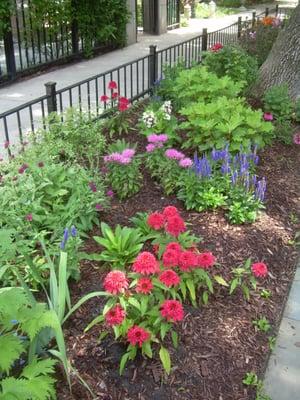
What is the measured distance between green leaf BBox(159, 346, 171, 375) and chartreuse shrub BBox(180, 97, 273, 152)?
239 centimetres

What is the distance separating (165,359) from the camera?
8.75 feet

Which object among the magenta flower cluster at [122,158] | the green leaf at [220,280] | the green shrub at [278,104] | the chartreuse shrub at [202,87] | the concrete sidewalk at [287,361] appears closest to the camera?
the concrete sidewalk at [287,361]

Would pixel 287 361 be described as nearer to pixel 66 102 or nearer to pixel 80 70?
pixel 66 102

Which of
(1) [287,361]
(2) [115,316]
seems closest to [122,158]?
(2) [115,316]

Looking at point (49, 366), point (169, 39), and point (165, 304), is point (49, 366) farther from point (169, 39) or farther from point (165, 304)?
point (169, 39)

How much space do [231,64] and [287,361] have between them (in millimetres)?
4824

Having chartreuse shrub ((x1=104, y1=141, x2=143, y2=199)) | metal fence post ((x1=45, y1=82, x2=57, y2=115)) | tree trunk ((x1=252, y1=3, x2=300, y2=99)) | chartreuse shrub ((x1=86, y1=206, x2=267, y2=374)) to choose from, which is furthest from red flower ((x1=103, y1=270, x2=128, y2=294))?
tree trunk ((x1=252, y1=3, x2=300, y2=99))

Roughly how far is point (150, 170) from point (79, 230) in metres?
1.24

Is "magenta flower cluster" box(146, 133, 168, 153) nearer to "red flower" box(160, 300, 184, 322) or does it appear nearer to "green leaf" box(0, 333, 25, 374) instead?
"red flower" box(160, 300, 184, 322)

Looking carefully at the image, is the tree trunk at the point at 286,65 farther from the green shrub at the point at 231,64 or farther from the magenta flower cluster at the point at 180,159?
the magenta flower cluster at the point at 180,159

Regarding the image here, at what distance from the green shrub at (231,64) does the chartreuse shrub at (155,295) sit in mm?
4237

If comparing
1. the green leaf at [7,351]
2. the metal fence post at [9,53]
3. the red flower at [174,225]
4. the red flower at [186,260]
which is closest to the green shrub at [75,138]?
the red flower at [174,225]

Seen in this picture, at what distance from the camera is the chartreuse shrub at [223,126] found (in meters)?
4.75

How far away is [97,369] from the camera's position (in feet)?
8.80
